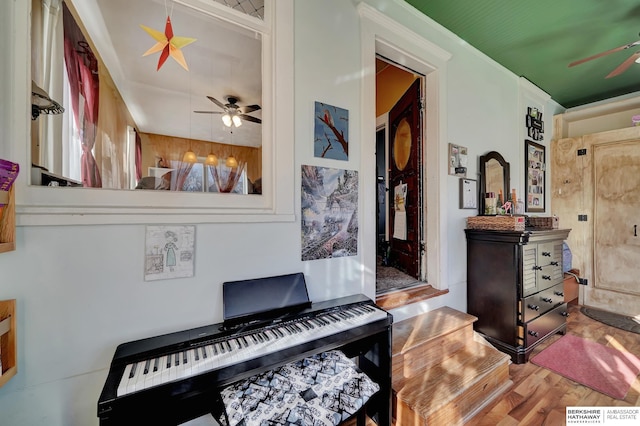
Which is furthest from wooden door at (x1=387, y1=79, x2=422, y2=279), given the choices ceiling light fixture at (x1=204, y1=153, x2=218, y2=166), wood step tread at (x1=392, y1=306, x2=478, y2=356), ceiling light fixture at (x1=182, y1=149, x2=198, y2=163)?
ceiling light fixture at (x1=182, y1=149, x2=198, y2=163)

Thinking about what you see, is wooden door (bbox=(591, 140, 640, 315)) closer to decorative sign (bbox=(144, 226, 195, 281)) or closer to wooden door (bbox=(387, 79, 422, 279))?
wooden door (bbox=(387, 79, 422, 279))

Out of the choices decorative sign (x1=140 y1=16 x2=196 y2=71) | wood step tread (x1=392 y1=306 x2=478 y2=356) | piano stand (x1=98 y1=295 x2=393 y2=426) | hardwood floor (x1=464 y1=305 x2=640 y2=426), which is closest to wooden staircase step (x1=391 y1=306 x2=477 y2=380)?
wood step tread (x1=392 y1=306 x2=478 y2=356)

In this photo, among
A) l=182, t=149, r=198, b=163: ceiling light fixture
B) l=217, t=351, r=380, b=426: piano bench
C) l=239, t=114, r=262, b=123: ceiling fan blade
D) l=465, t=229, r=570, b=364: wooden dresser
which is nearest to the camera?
l=217, t=351, r=380, b=426: piano bench

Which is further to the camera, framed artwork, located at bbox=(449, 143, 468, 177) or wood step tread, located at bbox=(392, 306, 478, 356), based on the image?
framed artwork, located at bbox=(449, 143, 468, 177)

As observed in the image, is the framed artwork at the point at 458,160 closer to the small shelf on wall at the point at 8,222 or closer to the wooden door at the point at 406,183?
the wooden door at the point at 406,183

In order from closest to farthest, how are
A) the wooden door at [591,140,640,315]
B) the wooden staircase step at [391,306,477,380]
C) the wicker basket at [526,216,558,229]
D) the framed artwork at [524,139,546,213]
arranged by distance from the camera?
the wooden staircase step at [391,306,477,380]
the wicker basket at [526,216,558,229]
the wooden door at [591,140,640,315]
the framed artwork at [524,139,546,213]

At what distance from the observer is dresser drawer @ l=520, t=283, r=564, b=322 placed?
2.06m

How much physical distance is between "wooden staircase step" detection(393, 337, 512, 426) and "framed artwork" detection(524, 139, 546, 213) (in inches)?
89.4

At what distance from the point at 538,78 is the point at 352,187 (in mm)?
3139

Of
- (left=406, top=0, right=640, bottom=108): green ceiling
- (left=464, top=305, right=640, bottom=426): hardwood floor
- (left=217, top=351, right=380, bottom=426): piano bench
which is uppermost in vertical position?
(left=406, top=0, right=640, bottom=108): green ceiling

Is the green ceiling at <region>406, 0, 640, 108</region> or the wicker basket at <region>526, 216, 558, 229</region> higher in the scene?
the green ceiling at <region>406, 0, 640, 108</region>

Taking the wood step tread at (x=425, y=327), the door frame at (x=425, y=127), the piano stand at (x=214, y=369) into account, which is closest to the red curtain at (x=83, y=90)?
the piano stand at (x=214, y=369)

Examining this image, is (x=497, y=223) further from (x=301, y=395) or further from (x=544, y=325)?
(x=301, y=395)

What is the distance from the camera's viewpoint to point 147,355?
96cm
